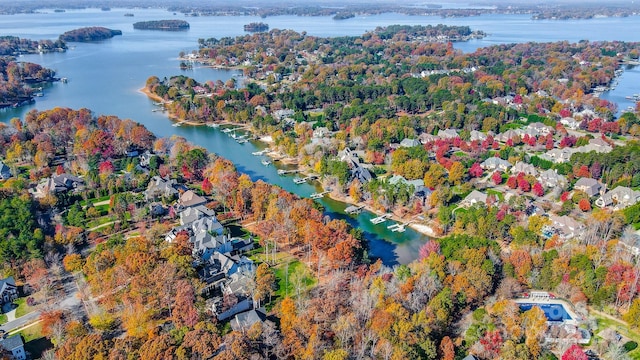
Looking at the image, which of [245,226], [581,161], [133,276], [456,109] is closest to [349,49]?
[456,109]

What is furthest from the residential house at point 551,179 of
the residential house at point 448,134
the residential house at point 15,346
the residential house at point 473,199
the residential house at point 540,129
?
the residential house at point 15,346

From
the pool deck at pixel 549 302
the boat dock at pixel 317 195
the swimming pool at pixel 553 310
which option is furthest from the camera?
the boat dock at pixel 317 195

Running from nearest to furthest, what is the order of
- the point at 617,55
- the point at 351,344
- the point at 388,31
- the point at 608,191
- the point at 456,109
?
the point at 351,344
the point at 608,191
the point at 456,109
the point at 617,55
the point at 388,31

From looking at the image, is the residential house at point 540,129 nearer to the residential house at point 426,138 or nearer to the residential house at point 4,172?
the residential house at point 426,138

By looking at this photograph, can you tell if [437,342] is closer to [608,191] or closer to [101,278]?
[101,278]

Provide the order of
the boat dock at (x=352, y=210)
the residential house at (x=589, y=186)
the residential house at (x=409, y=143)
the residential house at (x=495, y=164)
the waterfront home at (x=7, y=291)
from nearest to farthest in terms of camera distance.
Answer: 1. the waterfront home at (x=7, y=291)
2. the boat dock at (x=352, y=210)
3. the residential house at (x=589, y=186)
4. the residential house at (x=495, y=164)
5. the residential house at (x=409, y=143)

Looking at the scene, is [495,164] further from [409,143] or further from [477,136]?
[409,143]
